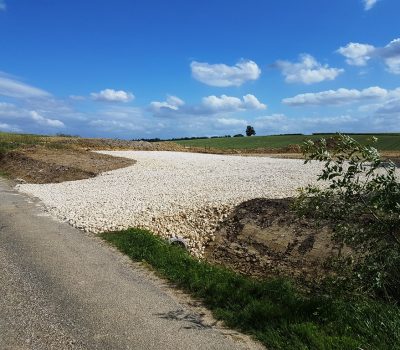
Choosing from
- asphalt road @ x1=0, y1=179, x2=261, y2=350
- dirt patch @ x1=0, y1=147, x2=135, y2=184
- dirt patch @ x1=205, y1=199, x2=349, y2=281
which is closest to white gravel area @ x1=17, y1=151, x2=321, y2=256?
dirt patch @ x1=205, y1=199, x2=349, y2=281

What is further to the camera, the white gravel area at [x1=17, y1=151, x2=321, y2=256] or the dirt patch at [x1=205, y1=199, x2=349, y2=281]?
the white gravel area at [x1=17, y1=151, x2=321, y2=256]

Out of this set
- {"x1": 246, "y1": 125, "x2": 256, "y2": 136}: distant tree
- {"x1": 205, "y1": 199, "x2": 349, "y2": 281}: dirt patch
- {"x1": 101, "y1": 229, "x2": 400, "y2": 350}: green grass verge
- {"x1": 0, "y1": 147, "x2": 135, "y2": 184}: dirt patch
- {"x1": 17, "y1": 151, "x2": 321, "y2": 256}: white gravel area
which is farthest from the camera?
{"x1": 246, "y1": 125, "x2": 256, "y2": 136}: distant tree

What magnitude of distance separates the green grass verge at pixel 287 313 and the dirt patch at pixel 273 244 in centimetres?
213

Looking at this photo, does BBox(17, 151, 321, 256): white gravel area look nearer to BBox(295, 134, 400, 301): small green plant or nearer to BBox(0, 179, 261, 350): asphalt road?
BBox(0, 179, 261, 350): asphalt road

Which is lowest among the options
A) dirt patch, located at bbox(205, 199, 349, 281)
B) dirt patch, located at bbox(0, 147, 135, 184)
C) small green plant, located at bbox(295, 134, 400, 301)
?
dirt patch, located at bbox(205, 199, 349, 281)

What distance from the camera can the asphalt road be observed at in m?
5.55

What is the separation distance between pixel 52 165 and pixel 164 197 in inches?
508

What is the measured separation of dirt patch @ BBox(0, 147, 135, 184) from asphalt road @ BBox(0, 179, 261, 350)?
46.6 ft

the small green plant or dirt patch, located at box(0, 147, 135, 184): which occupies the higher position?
the small green plant

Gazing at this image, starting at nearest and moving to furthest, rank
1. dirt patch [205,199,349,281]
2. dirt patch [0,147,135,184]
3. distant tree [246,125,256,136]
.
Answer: dirt patch [205,199,349,281] < dirt patch [0,147,135,184] < distant tree [246,125,256,136]

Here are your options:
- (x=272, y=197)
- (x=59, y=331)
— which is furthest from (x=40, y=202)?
(x=59, y=331)

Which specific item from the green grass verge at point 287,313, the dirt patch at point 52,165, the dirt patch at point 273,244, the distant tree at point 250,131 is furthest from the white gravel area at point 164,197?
the distant tree at point 250,131

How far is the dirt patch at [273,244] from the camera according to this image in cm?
987

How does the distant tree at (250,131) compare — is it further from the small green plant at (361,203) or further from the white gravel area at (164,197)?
the small green plant at (361,203)
